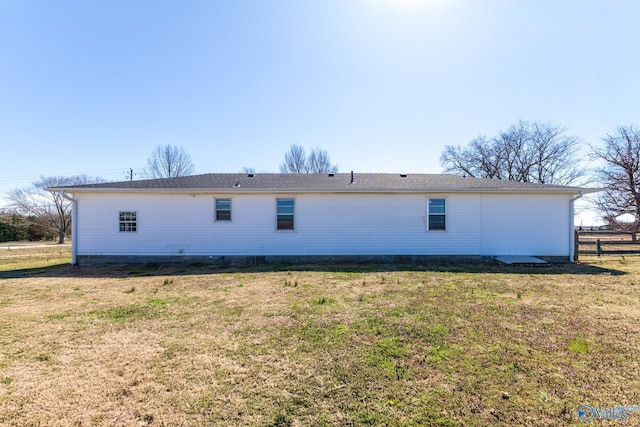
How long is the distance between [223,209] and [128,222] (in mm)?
3557

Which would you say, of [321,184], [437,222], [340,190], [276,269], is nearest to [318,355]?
[276,269]

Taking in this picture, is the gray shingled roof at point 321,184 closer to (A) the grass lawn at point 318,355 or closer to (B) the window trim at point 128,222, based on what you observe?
(B) the window trim at point 128,222

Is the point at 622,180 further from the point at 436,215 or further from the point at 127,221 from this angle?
the point at 127,221

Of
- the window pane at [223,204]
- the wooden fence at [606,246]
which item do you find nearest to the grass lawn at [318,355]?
the window pane at [223,204]

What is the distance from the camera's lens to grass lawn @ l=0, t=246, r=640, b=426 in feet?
8.20

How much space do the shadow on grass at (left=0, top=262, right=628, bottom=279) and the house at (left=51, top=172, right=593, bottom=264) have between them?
0.66 m

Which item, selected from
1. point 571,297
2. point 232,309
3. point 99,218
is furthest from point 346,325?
point 99,218

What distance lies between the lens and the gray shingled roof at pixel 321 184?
1052cm

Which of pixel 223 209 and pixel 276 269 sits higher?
pixel 223 209

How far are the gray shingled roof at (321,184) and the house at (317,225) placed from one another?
0.16 m

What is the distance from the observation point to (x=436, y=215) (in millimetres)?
10914

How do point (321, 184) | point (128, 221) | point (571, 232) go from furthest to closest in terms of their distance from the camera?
point (321, 184) → point (128, 221) → point (571, 232)

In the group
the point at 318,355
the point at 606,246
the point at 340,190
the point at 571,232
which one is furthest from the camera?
the point at 606,246

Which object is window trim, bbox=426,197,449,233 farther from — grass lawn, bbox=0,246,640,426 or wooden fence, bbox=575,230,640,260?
wooden fence, bbox=575,230,640,260
